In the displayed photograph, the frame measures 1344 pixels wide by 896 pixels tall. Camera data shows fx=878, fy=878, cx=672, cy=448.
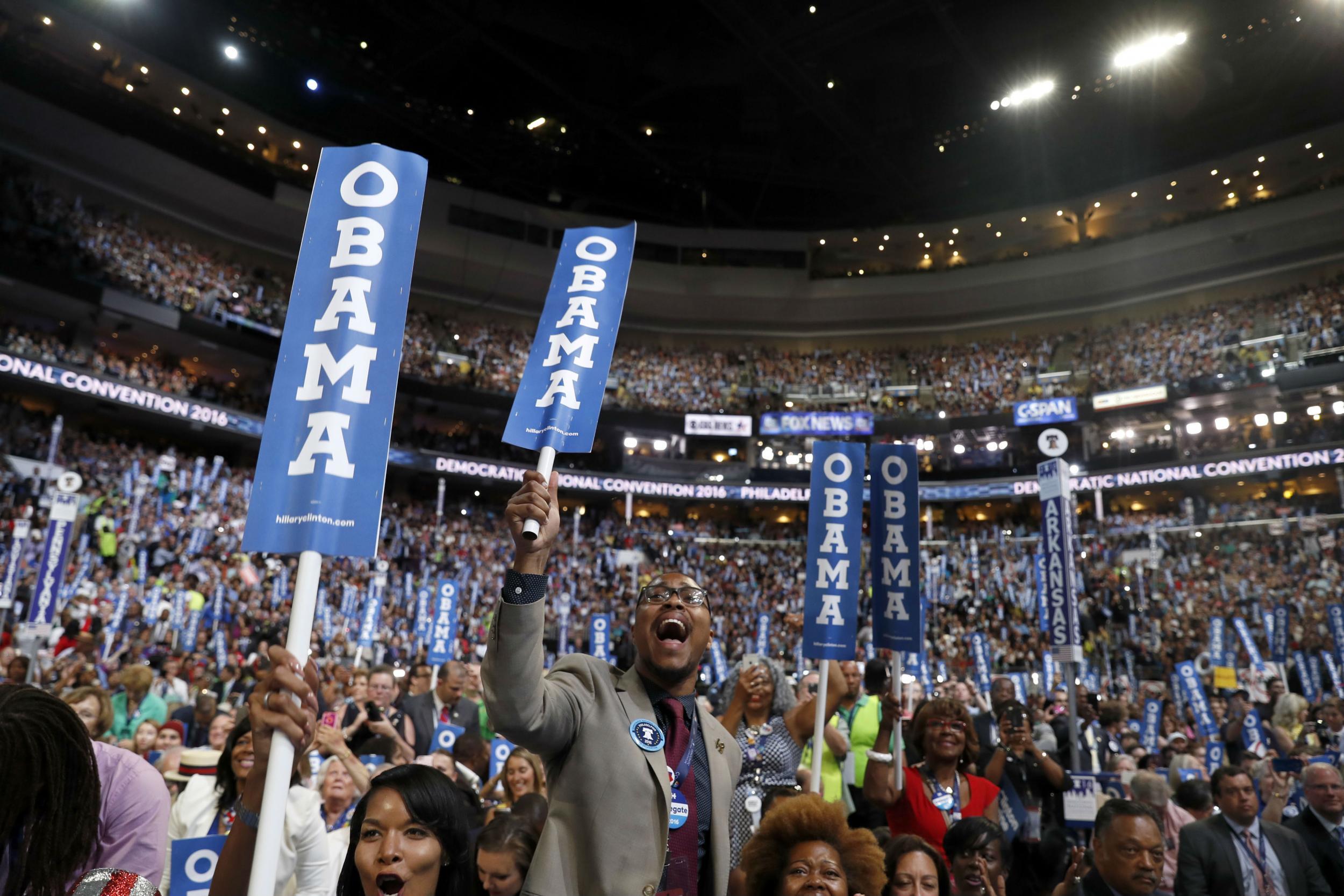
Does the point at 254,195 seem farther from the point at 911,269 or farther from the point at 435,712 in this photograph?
the point at 435,712

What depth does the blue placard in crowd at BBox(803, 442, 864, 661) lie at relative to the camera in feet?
16.9

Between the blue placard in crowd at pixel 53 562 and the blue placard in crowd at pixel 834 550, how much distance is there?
7816 millimetres

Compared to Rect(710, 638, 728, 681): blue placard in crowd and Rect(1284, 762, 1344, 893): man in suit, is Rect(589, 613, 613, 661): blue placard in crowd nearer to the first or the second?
Rect(710, 638, 728, 681): blue placard in crowd

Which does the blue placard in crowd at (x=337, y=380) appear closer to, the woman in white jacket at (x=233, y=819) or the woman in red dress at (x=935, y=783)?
the woman in white jacket at (x=233, y=819)

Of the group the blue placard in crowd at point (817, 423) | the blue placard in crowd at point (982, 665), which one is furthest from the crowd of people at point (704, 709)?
the blue placard in crowd at point (817, 423)

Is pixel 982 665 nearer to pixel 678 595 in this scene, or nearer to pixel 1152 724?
pixel 1152 724

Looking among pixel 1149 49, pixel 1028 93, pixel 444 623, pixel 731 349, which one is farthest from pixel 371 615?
pixel 731 349

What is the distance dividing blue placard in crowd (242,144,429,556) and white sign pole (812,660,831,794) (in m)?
2.87

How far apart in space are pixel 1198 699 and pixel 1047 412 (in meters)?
21.9

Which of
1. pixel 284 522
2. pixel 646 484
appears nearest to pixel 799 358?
pixel 646 484

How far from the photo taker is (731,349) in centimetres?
3775

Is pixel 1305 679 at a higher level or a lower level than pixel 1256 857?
higher

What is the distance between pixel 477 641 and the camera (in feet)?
63.4

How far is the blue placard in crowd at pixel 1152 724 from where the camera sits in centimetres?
964
